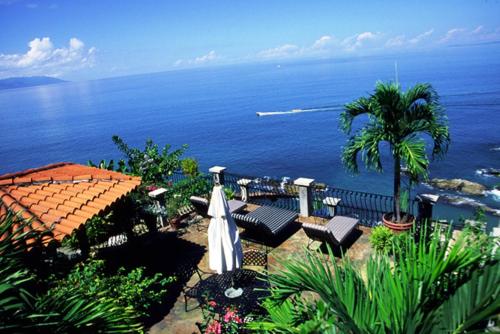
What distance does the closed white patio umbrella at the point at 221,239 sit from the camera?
6645 mm

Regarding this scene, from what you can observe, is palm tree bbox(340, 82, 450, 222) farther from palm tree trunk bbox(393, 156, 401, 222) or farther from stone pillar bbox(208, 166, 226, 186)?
stone pillar bbox(208, 166, 226, 186)

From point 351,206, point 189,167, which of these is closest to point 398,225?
point 351,206

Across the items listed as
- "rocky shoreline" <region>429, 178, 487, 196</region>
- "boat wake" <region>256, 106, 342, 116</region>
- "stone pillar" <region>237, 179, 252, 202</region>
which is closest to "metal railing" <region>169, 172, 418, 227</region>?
"stone pillar" <region>237, 179, 252, 202</region>

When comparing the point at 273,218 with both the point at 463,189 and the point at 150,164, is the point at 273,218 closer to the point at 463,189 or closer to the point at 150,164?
the point at 150,164

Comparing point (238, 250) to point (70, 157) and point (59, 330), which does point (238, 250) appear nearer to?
point (59, 330)

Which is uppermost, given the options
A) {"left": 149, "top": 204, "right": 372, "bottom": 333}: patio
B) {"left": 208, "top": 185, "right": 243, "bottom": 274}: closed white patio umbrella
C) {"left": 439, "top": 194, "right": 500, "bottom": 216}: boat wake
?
{"left": 208, "top": 185, "right": 243, "bottom": 274}: closed white patio umbrella

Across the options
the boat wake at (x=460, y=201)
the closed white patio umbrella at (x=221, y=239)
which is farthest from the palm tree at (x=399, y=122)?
the boat wake at (x=460, y=201)

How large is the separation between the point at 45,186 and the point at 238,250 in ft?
14.1

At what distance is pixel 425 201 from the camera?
840cm

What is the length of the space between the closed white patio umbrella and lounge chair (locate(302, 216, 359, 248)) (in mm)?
2372

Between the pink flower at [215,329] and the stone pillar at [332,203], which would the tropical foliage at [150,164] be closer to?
the stone pillar at [332,203]

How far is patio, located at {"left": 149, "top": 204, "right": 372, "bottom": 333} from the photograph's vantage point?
6570 millimetres

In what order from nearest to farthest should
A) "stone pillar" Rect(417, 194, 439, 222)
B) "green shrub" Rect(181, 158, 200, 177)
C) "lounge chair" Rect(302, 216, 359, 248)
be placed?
1. "lounge chair" Rect(302, 216, 359, 248)
2. "stone pillar" Rect(417, 194, 439, 222)
3. "green shrub" Rect(181, 158, 200, 177)

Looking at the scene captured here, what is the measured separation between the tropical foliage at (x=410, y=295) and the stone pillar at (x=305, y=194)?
7.19 meters
